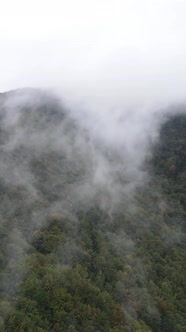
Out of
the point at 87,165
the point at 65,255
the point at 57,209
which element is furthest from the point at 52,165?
the point at 65,255

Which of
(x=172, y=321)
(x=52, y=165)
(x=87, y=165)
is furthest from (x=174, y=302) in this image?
(x=87, y=165)

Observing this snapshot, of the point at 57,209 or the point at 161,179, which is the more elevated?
the point at 161,179

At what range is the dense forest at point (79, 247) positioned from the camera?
75250mm

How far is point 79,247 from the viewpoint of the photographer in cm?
10550

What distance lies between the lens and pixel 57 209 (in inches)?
4902

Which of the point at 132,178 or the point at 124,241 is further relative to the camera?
the point at 132,178

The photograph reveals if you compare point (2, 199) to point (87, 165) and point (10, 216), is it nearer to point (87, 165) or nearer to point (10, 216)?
point (10, 216)

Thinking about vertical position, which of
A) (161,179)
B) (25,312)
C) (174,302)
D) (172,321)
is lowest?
(25,312)

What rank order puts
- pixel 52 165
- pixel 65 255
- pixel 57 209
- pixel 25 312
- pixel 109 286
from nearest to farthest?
1. pixel 25 312
2. pixel 109 286
3. pixel 65 255
4. pixel 57 209
5. pixel 52 165

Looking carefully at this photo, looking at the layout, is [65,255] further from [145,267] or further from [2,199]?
[2,199]

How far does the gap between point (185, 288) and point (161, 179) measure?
84.3 metres

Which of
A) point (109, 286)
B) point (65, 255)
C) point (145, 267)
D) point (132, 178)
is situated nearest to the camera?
point (109, 286)

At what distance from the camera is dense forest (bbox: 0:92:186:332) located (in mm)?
75250

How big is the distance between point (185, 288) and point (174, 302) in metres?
10.2
